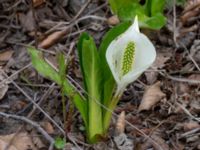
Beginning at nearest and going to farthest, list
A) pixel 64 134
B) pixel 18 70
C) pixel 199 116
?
pixel 64 134, pixel 199 116, pixel 18 70

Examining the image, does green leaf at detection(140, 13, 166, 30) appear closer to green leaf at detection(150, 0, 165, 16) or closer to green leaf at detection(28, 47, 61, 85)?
green leaf at detection(150, 0, 165, 16)

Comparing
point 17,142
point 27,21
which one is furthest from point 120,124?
point 27,21

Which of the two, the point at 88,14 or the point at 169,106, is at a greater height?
the point at 88,14

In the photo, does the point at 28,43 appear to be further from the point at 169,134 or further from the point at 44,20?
the point at 169,134

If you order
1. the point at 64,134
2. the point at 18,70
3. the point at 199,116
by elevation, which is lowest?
the point at 199,116

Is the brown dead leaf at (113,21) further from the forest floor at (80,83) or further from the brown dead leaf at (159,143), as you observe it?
the brown dead leaf at (159,143)

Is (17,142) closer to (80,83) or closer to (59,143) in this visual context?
(59,143)

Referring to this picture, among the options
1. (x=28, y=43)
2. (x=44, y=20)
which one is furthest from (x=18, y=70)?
(x=44, y=20)

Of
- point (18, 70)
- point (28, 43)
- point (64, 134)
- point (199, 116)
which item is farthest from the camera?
point (28, 43)
